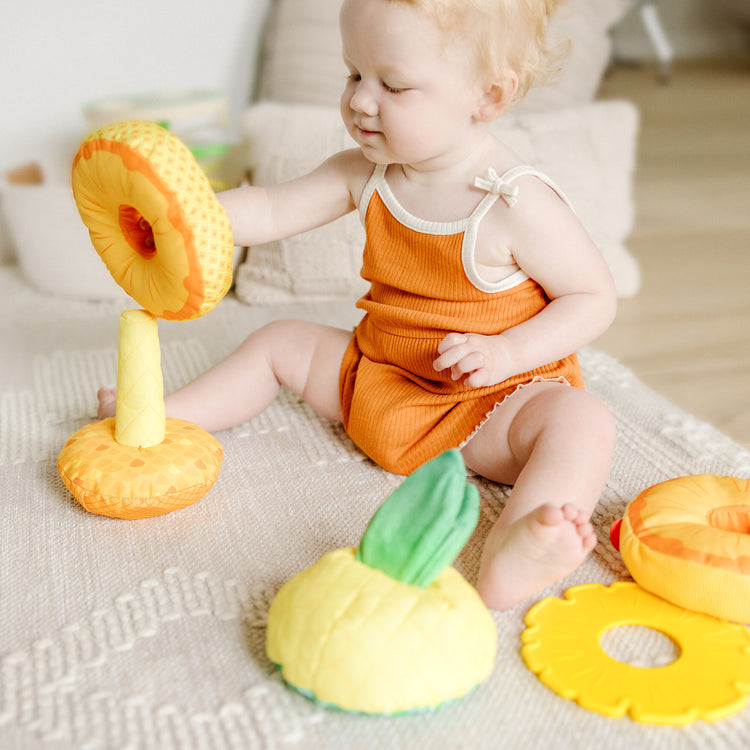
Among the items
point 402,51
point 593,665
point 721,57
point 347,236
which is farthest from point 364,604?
point 721,57

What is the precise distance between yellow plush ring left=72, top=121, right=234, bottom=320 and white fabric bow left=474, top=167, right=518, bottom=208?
0.23 metres

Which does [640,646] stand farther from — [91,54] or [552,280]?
[91,54]

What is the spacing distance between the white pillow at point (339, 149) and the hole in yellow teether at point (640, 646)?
0.72 meters

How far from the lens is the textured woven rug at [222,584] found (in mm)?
554

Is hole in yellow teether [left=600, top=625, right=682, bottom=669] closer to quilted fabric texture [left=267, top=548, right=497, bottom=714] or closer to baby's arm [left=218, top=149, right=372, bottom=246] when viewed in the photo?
quilted fabric texture [left=267, top=548, right=497, bottom=714]

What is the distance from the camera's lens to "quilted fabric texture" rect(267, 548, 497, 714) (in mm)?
549

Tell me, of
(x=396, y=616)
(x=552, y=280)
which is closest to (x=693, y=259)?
(x=552, y=280)

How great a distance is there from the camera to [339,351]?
920 mm

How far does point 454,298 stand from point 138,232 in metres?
0.28

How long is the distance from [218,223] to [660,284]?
0.93 m

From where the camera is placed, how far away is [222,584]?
686mm

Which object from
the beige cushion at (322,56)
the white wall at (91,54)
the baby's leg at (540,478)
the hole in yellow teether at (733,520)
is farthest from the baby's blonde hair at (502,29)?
the white wall at (91,54)

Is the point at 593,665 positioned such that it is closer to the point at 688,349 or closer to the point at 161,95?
the point at 688,349

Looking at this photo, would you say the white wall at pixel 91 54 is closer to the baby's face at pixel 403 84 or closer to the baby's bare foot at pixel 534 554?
the baby's face at pixel 403 84
